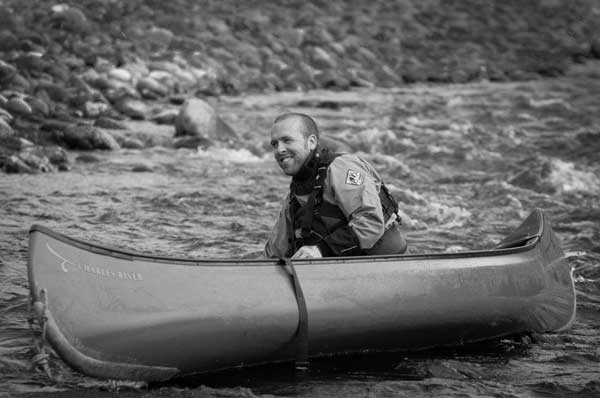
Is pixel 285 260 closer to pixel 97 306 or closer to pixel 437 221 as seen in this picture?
pixel 97 306

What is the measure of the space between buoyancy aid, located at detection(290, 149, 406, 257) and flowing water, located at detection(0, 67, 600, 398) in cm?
61

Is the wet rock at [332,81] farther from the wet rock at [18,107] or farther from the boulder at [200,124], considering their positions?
the wet rock at [18,107]

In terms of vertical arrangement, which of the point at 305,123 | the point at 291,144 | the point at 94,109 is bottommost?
the point at 94,109

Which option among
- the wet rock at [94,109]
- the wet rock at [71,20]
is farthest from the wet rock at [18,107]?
the wet rock at [71,20]

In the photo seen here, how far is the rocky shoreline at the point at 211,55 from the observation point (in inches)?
430

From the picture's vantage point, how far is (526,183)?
988 centimetres

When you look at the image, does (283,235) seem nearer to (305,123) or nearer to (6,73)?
(305,123)

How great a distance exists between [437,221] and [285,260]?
401cm

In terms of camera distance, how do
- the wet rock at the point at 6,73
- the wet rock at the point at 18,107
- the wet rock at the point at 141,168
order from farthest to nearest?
the wet rock at the point at 6,73
the wet rock at the point at 18,107
the wet rock at the point at 141,168

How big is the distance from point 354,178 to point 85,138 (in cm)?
589

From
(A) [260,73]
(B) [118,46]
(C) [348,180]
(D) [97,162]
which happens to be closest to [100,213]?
(D) [97,162]

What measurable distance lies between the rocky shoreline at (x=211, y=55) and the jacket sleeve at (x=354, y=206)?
481 centimetres

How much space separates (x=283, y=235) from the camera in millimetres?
5320

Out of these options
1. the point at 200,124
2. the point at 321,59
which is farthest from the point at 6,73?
the point at 321,59
